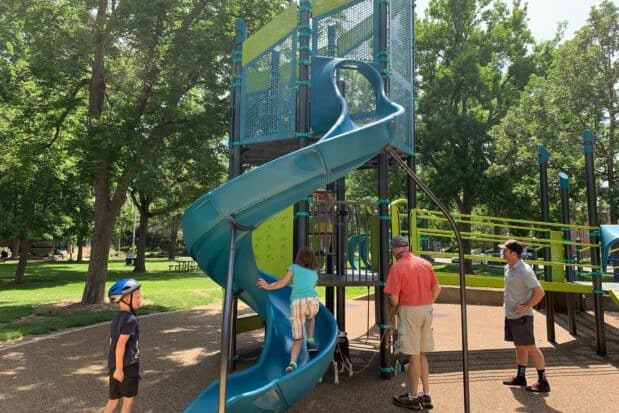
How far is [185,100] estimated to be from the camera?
13.9m

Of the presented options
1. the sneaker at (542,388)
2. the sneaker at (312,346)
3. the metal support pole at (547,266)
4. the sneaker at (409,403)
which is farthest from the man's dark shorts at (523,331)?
the metal support pole at (547,266)

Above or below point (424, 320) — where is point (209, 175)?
above

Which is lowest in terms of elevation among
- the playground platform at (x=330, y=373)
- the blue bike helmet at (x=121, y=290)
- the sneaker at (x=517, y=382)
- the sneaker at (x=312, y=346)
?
the playground platform at (x=330, y=373)

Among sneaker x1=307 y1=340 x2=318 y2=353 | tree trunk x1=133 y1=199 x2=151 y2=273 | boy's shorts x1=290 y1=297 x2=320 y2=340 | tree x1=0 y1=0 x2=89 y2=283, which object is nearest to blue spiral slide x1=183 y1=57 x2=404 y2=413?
sneaker x1=307 y1=340 x2=318 y2=353

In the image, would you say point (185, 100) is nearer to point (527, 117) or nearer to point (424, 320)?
point (424, 320)

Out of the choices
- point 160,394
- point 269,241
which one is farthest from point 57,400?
point 269,241

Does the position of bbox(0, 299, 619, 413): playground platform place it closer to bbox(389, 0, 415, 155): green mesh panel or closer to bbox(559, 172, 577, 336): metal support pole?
bbox(559, 172, 577, 336): metal support pole

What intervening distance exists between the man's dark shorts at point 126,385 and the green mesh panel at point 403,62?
4.58 meters

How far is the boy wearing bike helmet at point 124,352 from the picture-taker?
3824mm

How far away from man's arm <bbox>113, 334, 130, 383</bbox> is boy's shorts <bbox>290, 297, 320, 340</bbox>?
1781 mm

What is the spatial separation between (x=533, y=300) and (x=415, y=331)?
1.57 meters

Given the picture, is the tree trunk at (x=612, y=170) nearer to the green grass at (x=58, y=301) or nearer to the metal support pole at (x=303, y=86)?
the metal support pole at (x=303, y=86)

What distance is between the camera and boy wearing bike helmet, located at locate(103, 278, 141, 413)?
382 centimetres

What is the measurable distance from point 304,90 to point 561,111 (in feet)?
45.8
